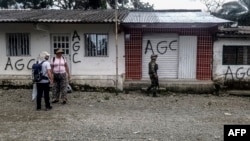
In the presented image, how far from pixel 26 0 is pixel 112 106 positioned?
1991 centimetres

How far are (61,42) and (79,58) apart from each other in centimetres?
104

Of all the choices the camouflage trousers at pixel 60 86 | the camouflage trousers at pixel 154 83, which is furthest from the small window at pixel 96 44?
the camouflage trousers at pixel 60 86

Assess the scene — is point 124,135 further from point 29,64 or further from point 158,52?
point 29,64

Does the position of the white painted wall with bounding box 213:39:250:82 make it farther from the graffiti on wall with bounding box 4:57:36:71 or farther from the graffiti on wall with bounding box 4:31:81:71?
the graffiti on wall with bounding box 4:57:36:71

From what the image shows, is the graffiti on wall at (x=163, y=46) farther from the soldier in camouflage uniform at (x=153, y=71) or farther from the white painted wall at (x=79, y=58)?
the soldier in camouflage uniform at (x=153, y=71)

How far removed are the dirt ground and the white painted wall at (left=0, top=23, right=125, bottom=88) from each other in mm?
1296

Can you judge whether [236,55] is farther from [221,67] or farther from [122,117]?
[122,117]

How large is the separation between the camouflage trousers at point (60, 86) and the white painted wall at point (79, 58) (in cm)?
289

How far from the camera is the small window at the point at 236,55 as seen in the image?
1245 cm

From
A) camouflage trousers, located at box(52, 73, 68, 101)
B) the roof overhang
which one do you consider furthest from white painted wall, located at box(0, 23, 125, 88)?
camouflage trousers, located at box(52, 73, 68, 101)

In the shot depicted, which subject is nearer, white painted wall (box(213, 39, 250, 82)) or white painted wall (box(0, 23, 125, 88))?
white painted wall (box(213, 39, 250, 82))

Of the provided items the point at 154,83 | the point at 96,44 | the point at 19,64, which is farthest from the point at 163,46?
the point at 19,64

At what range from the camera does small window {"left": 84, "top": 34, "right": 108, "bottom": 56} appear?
1268cm

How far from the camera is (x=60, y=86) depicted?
9.41 metres
